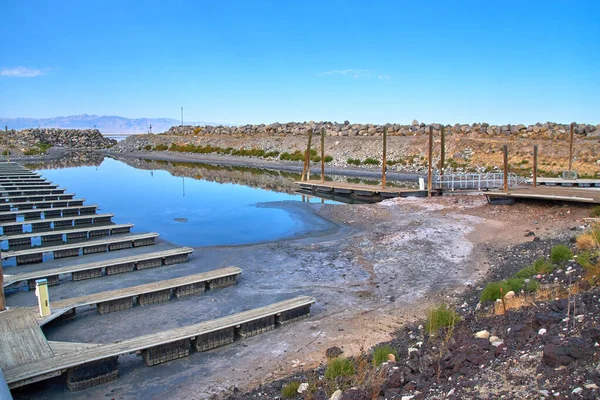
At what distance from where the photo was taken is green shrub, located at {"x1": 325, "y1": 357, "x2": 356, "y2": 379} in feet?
25.8

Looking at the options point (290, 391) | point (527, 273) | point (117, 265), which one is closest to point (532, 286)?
point (527, 273)

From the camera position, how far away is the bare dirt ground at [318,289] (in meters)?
8.99

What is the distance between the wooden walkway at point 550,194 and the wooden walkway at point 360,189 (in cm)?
643

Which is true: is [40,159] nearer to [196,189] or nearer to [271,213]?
[196,189]

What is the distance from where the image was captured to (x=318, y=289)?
14.1 metres

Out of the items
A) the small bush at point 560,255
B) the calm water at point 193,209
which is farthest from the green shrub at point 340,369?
the calm water at point 193,209

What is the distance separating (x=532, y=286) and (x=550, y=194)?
49.4 feet

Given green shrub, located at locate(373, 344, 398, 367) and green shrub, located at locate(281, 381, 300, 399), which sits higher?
green shrub, located at locate(373, 344, 398, 367)

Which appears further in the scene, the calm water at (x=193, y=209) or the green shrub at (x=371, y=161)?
the green shrub at (x=371, y=161)

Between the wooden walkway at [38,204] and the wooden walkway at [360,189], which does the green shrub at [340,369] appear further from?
the wooden walkway at [360,189]

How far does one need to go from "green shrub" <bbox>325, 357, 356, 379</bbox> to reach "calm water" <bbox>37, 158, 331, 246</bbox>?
13041mm

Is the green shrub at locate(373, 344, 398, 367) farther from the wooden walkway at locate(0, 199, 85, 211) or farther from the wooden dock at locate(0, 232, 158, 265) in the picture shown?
the wooden walkway at locate(0, 199, 85, 211)

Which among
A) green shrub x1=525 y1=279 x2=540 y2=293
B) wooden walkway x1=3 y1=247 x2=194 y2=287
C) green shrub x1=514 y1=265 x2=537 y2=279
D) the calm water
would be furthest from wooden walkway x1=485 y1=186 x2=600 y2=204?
wooden walkway x1=3 y1=247 x2=194 y2=287

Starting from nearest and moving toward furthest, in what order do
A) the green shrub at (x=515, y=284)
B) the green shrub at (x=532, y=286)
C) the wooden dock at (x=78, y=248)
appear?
the green shrub at (x=532, y=286) < the green shrub at (x=515, y=284) < the wooden dock at (x=78, y=248)
